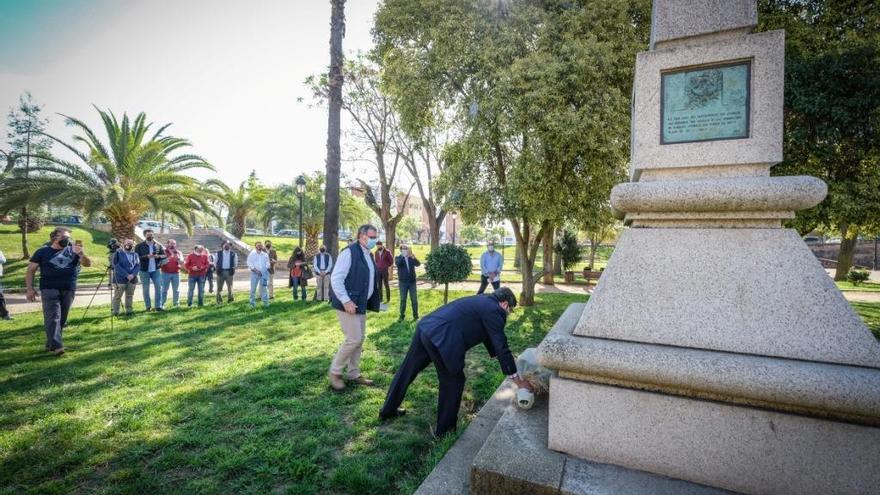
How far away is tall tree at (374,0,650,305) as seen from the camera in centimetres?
829

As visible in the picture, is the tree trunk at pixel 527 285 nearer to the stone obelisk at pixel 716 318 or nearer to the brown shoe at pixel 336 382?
the brown shoe at pixel 336 382

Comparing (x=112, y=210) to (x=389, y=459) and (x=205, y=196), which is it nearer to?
(x=205, y=196)

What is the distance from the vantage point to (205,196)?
1864 centimetres

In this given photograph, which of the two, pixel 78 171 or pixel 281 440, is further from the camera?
pixel 78 171

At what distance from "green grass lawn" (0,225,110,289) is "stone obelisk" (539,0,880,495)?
19.9m

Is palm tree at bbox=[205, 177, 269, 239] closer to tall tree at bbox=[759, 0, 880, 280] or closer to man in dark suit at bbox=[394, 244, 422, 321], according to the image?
man in dark suit at bbox=[394, 244, 422, 321]

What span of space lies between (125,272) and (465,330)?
9611 millimetres

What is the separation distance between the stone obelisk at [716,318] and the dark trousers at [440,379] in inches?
46.3

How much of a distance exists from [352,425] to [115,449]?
2.03 meters

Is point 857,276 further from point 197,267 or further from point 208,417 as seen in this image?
point 197,267

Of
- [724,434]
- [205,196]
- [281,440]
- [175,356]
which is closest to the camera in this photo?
[724,434]

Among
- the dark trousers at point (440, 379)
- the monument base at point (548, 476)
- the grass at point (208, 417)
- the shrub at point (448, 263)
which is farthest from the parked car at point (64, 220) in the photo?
the monument base at point (548, 476)

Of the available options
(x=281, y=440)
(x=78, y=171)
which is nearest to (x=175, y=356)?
(x=281, y=440)

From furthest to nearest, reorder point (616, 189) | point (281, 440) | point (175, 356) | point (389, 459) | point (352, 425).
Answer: point (175, 356) → point (352, 425) → point (281, 440) → point (389, 459) → point (616, 189)
